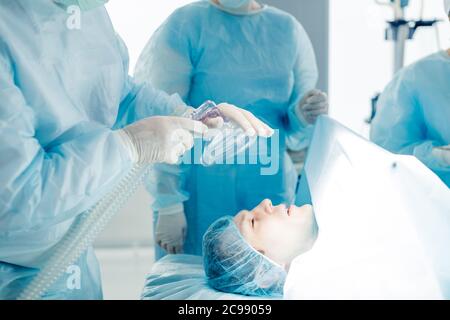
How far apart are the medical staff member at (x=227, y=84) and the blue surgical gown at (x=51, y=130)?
253mm

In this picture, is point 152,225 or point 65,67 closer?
point 65,67

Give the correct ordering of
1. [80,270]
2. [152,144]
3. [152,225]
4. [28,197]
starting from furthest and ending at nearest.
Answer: [152,225] < [80,270] < [152,144] < [28,197]

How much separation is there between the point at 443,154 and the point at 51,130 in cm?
112

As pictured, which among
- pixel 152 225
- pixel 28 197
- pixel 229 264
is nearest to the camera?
pixel 28 197

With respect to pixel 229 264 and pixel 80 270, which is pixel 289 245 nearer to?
pixel 229 264

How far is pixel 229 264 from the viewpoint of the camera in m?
1.30

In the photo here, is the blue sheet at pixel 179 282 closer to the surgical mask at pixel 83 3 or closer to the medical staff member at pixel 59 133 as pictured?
the medical staff member at pixel 59 133

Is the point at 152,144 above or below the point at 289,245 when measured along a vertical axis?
above

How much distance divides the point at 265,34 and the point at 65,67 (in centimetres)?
72

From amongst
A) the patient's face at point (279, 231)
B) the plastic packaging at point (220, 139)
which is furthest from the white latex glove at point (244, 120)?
the patient's face at point (279, 231)

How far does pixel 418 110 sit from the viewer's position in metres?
1.64

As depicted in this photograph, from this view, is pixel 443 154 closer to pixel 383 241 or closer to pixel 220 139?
pixel 383 241

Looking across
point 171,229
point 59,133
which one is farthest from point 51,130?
point 171,229

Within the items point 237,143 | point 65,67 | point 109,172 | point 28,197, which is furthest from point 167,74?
point 28,197
